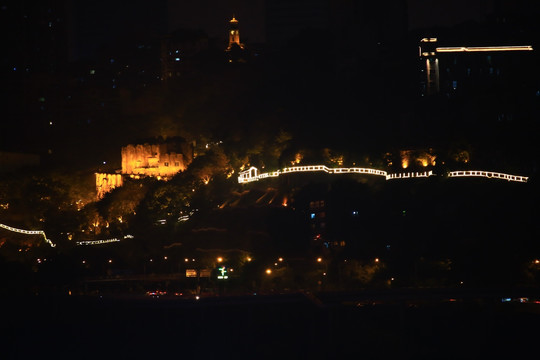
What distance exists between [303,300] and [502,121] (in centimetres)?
3629

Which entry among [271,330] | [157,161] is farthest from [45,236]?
[271,330]

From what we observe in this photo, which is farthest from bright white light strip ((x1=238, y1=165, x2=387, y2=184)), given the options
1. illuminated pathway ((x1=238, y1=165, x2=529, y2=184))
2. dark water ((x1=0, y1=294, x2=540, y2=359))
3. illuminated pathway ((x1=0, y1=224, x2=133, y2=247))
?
dark water ((x1=0, y1=294, x2=540, y2=359))

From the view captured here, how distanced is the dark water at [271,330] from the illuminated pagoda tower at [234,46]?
193 ft

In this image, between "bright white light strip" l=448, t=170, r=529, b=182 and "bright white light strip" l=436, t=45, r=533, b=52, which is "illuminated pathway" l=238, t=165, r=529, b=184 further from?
"bright white light strip" l=436, t=45, r=533, b=52

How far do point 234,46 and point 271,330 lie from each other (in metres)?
66.6

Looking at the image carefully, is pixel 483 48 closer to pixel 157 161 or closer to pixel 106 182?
pixel 157 161

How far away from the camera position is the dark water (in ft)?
216

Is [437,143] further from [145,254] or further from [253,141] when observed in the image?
[145,254]

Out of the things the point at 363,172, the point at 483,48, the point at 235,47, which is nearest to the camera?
the point at 363,172

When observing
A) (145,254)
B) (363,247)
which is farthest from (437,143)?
(145,254)

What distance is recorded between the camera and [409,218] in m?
79.2

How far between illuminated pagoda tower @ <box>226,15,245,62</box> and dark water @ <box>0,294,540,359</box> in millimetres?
58774

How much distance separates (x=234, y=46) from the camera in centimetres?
13012

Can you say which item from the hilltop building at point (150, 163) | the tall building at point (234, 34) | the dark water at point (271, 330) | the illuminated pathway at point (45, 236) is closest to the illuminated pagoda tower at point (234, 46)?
the tall building at point (234, 34)
